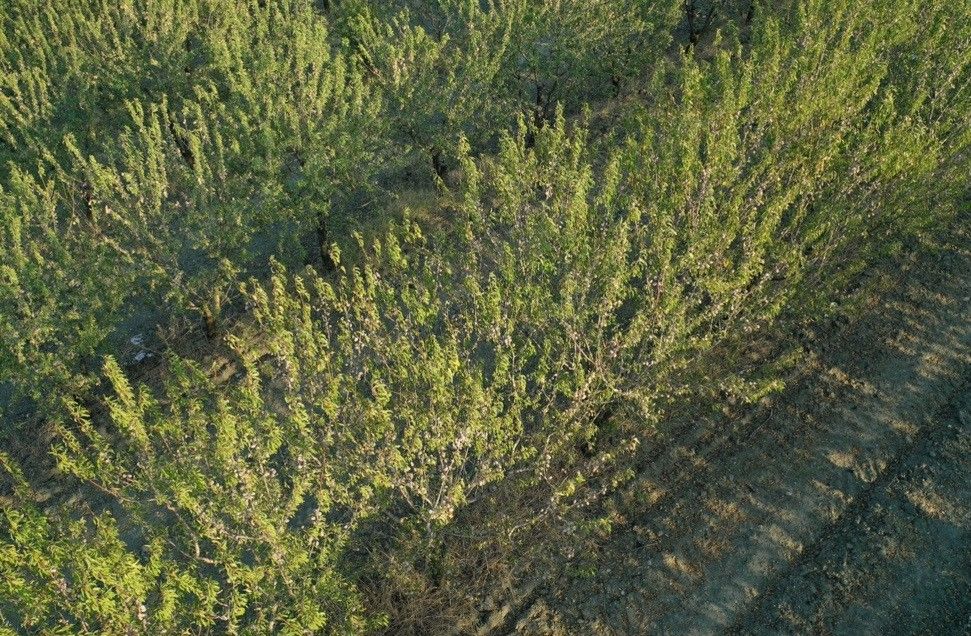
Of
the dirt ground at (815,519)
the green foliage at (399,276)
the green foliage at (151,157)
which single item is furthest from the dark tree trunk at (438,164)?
the dirt ground at (815,519)

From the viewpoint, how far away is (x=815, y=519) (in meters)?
13.1

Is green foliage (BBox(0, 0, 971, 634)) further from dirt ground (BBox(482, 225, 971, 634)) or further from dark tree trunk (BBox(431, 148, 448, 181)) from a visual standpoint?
dirt ground (BBox(482, 225, 971, 634))

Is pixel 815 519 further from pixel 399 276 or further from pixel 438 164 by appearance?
pixel 438 164

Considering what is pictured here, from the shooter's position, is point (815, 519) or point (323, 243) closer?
point (815, 519)

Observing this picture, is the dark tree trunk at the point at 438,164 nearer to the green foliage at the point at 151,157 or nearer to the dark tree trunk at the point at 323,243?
the green foliage at the point at 151,157

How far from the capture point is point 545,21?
19328 millimetres

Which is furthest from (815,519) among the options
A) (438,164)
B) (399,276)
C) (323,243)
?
(438,164)

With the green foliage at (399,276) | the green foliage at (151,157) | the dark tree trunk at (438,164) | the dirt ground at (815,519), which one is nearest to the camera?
the green foliage at (399,276)

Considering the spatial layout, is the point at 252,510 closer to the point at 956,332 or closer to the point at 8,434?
the point at 8,434

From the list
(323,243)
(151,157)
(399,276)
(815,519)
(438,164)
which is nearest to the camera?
(815,519)

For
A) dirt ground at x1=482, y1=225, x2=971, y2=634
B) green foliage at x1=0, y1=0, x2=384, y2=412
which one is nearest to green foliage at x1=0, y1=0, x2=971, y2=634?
green foliage at x1=0, y1=0, x2=384, y2=412

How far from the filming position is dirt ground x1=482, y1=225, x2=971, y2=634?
12062mm

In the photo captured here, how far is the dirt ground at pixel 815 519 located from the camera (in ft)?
39.6

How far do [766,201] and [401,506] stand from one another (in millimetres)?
9069
